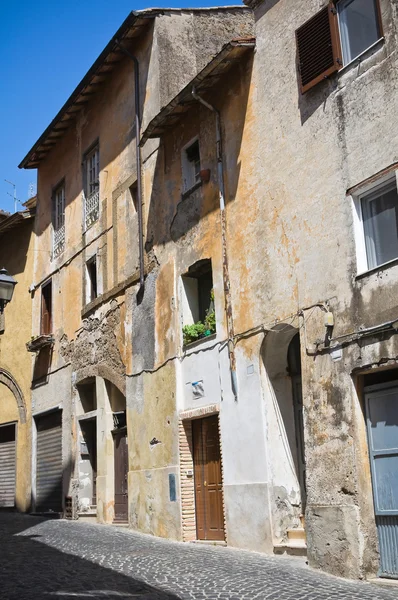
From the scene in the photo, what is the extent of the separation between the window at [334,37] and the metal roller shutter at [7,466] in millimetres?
15438

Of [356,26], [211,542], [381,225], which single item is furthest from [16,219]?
[381,225]

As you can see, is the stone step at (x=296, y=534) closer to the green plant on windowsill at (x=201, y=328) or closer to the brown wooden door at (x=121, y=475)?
the green plant on windowsill at (x=201, y=328)

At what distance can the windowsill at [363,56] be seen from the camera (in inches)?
394

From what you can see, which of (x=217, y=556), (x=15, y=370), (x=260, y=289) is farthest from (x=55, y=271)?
(x=217, y=556)

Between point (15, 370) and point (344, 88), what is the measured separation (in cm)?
1516

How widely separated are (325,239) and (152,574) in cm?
515

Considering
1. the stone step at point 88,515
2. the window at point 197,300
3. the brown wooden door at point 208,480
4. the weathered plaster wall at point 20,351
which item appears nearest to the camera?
the brown wooden door at point 208,480

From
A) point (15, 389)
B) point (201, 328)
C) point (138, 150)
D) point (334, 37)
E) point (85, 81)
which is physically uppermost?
point (85, 81)

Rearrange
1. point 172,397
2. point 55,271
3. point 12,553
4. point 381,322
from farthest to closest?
point 55,271
point 172,397
point 12,553
point 381,322

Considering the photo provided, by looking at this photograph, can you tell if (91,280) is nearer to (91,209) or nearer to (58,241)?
(91,209)

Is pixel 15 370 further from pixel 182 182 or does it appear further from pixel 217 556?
pixel 217 556

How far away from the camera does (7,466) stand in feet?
73.9

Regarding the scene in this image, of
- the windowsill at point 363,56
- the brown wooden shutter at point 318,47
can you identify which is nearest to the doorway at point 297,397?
the brown wooden shutter at point 318,47

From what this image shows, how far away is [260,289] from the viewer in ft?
39.5
